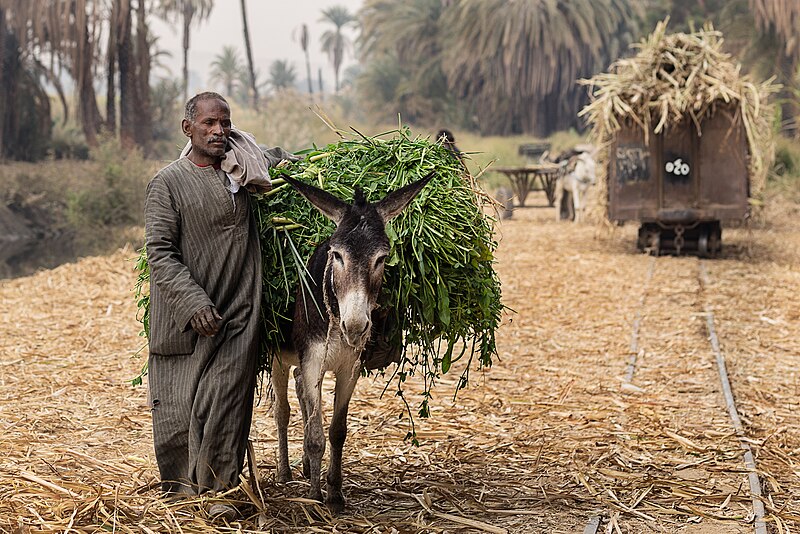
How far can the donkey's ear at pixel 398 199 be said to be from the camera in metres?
4.44

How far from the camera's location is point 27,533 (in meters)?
4.32

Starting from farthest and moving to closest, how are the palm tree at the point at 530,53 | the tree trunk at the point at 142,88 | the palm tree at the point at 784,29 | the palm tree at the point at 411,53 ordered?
the palm tree at the point at 411,53, the palm tree at the point at 530,53, the tree trunk at the point at 142,88, the palm tree at the point at 784,29

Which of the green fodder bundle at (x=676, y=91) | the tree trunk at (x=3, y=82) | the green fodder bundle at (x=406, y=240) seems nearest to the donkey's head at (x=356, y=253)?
the green fodder bundle at (x=406, y=240)

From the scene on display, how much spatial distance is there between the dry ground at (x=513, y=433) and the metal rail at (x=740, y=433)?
58mm

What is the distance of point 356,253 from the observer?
14.0 feet

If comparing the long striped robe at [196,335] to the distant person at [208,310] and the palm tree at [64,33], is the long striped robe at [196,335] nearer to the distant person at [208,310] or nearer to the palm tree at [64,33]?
the distant person at [208,310]

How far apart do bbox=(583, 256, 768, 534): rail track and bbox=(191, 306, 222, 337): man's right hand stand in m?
2.19

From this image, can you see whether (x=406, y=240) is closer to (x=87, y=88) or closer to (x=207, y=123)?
(x=207, y=123)

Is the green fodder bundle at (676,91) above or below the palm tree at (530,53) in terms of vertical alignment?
below

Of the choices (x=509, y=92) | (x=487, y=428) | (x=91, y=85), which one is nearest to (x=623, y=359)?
(x=487, y=428)

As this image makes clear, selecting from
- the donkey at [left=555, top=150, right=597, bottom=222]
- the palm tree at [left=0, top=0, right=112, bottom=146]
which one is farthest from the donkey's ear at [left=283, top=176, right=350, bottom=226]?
the palm tree at [left=0, top=0, right=112, bottom=146]

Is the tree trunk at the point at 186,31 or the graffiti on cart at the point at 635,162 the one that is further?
the tree trunk at the point at 186,31

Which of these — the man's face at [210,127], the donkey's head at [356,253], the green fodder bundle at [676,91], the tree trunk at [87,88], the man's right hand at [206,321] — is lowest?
the man's right hand at [206,321]

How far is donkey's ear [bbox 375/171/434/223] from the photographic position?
4438 millimetres
